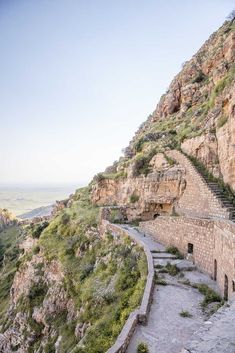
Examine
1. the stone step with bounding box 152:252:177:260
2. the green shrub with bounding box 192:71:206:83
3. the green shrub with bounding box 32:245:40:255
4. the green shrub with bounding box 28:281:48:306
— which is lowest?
the green shrub with bounding box 28:281:48:306

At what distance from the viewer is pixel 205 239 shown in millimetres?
15656

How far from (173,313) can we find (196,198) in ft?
35.5

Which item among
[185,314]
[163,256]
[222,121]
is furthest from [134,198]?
[185,314]

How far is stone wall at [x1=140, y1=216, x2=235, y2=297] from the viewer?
1211 centimetres

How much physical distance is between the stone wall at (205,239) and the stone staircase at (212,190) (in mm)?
1351

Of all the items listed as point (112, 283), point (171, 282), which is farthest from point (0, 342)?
point (171, 282)

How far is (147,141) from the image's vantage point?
108 feet

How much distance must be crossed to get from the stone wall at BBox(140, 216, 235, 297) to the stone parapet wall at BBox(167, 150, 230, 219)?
149cm

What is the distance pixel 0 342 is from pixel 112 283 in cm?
1629

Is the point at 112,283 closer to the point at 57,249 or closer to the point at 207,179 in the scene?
the point at 207,179

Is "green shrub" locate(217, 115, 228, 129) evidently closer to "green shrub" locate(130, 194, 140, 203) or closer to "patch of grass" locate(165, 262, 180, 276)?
"patch of grass" locate(165, 262, 180, 276)

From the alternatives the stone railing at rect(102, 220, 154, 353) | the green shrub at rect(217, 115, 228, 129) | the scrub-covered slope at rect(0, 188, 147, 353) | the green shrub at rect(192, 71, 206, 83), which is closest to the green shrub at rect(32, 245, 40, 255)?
the scrub-covered slope at rect(0, 188, 147, 353)

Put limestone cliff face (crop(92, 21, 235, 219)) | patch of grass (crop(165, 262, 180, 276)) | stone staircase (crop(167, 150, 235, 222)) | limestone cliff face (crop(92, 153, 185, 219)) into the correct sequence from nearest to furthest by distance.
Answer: patch of grass (crop(165, 262, 180, 276))
stone staircase (crop(167, 150, 235, 222))
limestone cliff face (crop(92, 21, 235, 219))
limestone cliff face (crop(92, 153, 185, 219))

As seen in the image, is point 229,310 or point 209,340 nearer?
point 209,340
